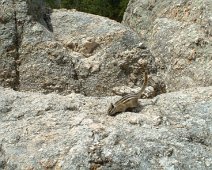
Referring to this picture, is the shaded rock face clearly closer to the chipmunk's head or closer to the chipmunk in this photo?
the chipmunk

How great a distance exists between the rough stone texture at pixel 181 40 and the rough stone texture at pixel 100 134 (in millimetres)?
2416

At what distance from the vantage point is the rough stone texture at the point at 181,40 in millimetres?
10977

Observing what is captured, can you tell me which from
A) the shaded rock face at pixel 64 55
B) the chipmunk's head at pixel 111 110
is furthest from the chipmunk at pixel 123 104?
the shaded rock face at pixel 64 55

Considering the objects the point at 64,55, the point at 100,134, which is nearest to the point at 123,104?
the point at 100,134

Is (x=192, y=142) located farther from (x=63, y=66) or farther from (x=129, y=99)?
(x=63, y=66)

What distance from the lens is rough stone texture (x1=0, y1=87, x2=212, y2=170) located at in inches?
288

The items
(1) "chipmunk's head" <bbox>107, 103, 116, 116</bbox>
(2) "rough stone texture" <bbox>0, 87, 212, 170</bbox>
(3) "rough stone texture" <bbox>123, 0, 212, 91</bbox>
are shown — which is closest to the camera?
(2) "rough stone texture" <bbox>0, 87, 212, 170</bbox>

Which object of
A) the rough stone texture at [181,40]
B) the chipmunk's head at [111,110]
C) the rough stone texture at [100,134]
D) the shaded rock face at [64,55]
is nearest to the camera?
the rough stone texture at [100,134]

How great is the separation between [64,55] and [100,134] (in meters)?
3.50

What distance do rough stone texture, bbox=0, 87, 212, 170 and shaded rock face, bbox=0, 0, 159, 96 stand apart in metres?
1.79

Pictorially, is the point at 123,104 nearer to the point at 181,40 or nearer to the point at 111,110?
the point at 111,110

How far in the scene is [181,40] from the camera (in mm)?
11617

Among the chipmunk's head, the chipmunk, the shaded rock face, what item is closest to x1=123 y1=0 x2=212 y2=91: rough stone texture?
the shaded rock face

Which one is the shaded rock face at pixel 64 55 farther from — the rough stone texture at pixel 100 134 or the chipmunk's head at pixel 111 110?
the chipmunk's head at pixel 111 110
